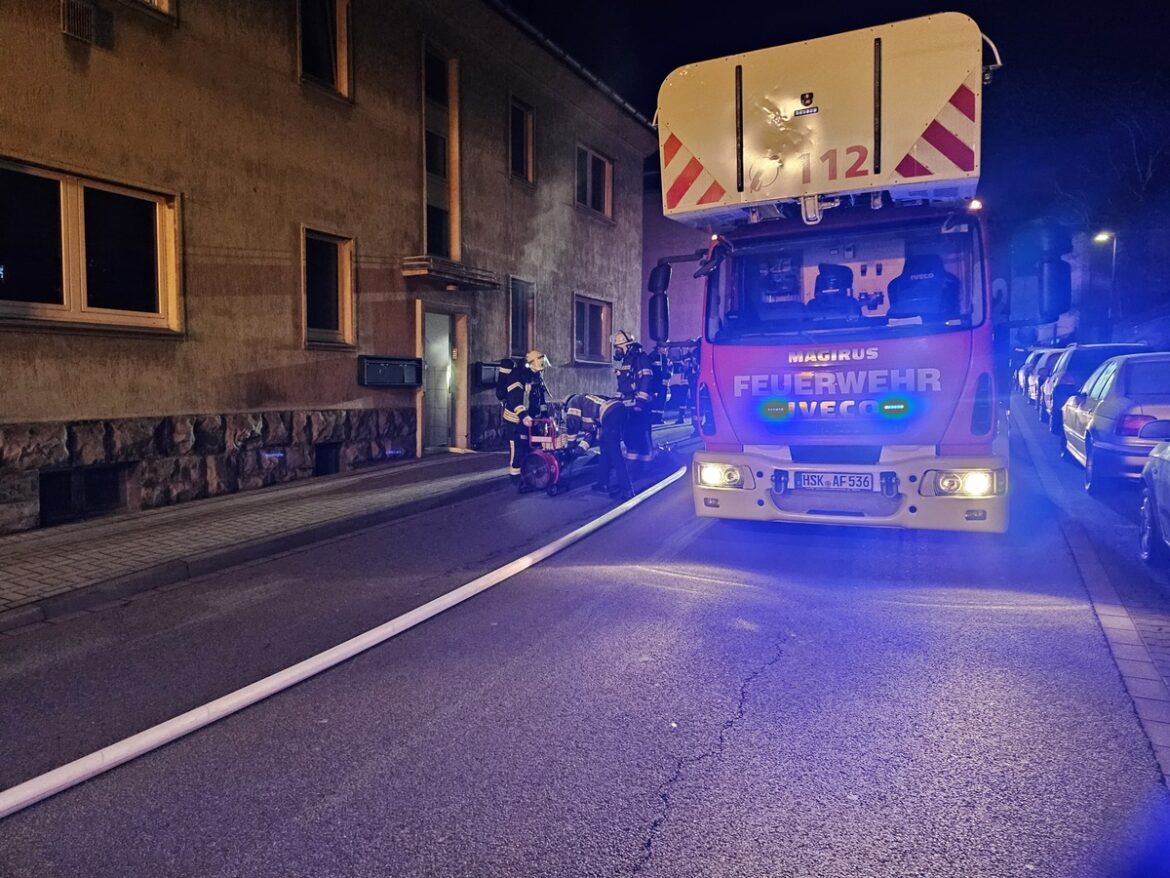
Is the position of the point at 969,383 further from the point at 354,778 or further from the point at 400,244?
the point at 400,244

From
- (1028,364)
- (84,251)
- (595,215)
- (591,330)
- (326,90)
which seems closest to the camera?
(84,251)

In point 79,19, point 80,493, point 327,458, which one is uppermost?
point 79,19

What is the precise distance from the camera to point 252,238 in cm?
989

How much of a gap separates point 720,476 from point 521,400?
3.91 m

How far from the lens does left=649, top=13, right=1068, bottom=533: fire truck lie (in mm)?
5715

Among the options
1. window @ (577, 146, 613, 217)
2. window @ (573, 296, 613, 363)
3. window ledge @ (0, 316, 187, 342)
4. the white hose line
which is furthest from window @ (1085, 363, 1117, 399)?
window @ (577, 146, 613, 217)

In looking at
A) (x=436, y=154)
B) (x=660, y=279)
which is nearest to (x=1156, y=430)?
(x=660, y=279)

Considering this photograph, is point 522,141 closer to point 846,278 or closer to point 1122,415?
point 846,278

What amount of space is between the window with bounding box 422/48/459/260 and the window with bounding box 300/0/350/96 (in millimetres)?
2038

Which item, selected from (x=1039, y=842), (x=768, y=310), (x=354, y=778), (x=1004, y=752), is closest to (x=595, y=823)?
(x=354, y=778)

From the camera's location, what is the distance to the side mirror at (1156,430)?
22.7 feet

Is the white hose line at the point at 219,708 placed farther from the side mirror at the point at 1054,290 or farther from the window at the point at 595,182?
the window at the point at 595,182

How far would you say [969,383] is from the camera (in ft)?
18.6

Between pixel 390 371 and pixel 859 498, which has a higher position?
pixel 390 371
